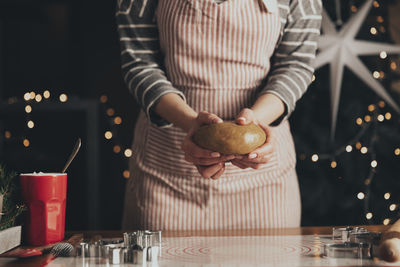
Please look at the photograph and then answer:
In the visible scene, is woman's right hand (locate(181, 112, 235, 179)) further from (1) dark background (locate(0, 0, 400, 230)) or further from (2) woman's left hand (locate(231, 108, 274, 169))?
(1) dark background (locate(0, 0, 400, 230))

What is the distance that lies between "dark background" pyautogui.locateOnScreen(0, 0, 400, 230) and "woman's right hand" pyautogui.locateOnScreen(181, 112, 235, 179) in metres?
1.23

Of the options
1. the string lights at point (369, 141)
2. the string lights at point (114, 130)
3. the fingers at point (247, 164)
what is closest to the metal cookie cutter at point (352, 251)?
the fingers at point (247, 164)

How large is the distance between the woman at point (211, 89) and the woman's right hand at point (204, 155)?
150mm

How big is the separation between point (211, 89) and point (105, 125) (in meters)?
1.12

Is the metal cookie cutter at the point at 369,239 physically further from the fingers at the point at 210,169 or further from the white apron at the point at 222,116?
the white apron at the point at 222,116

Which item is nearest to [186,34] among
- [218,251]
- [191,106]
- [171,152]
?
[191,106]

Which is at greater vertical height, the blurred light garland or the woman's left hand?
the blurred light garland

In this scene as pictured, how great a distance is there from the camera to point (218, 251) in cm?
94

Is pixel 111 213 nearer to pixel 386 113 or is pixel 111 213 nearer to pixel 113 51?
pixel 113 51

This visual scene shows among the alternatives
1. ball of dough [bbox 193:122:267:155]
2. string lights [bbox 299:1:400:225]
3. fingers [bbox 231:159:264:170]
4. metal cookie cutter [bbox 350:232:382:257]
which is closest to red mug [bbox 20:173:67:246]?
ball of dough [bbox 193:122:267:155]

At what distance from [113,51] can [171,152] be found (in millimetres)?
1212

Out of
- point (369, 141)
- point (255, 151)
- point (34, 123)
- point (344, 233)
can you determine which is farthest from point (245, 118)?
point (34, 123)

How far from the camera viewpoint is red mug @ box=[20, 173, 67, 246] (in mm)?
1014

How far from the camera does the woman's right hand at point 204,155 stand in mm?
1203
